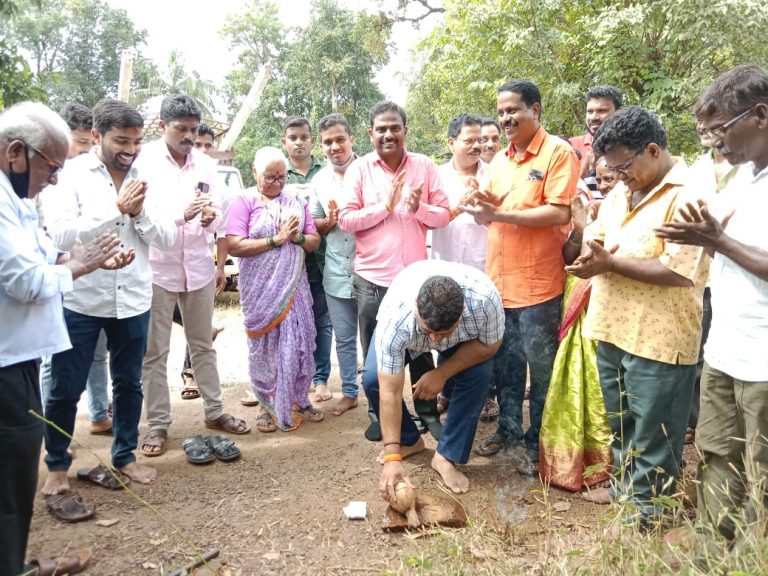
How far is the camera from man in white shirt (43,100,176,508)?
3.02 meters

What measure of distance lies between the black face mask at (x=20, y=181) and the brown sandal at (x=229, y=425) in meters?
2.25

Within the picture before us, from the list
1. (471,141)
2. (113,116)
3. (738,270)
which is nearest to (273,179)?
(113,116)

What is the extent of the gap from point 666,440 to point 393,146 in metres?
2.40

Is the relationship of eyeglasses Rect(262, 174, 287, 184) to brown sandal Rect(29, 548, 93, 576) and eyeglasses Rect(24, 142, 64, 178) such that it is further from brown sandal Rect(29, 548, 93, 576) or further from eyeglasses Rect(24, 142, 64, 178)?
brown sandal Rect(29, 548, 93, 576)

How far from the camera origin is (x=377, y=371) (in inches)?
131

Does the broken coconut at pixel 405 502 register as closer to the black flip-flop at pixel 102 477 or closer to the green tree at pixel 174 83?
the black flip-flop at pixel 102 477

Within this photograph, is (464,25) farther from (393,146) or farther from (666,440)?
(666,440)

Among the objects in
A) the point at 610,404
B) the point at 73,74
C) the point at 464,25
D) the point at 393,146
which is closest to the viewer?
the point at 610,404

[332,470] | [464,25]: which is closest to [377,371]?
[332,470]

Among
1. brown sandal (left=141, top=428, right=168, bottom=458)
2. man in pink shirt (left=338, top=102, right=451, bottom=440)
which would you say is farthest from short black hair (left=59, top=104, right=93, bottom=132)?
brown sandal (left=141, top=428, right=168, bottom=458)

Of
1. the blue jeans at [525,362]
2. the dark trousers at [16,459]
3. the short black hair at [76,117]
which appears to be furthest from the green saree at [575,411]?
the short black hair at [76,117]

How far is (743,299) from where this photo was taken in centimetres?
210

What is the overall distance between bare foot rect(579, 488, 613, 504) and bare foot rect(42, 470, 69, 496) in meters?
2.73

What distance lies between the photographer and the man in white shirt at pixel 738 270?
6.63 ft
